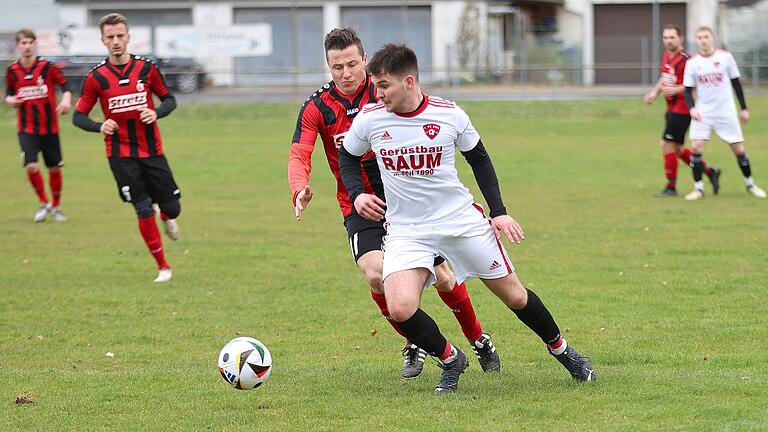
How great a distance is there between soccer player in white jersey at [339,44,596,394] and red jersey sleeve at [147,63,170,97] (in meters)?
4.50

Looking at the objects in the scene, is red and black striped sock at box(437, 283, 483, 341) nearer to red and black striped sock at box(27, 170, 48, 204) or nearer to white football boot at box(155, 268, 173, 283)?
white football boot at box(155, 268, 173, 283)

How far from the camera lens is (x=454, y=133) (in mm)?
5738

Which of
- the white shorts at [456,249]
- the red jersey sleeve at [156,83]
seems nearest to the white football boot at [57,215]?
the red jersey sleeve at [156,83]

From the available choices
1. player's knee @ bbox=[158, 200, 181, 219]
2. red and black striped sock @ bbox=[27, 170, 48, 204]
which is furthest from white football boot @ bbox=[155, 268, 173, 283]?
red and black striped sock @ bbox=[27, 170, 48, 204]

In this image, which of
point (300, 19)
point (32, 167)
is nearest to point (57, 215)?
point (32, 167)

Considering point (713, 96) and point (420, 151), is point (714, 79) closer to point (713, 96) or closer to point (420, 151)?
point (713, 96)

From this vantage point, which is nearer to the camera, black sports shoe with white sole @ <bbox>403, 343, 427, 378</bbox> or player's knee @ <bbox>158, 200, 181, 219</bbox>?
black sports shoe with white sole @ <bbox>403, 343, 427, 378</bbox>

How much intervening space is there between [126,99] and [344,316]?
9.89 ft

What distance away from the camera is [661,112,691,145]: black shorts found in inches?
586

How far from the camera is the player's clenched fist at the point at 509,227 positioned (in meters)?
5.65

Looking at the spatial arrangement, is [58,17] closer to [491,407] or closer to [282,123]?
[282,123]

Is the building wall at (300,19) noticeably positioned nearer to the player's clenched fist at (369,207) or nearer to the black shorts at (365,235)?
the black shorts at (365,235)

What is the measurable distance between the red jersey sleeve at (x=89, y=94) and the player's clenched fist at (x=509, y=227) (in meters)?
5.19

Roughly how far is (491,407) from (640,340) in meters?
2.07
